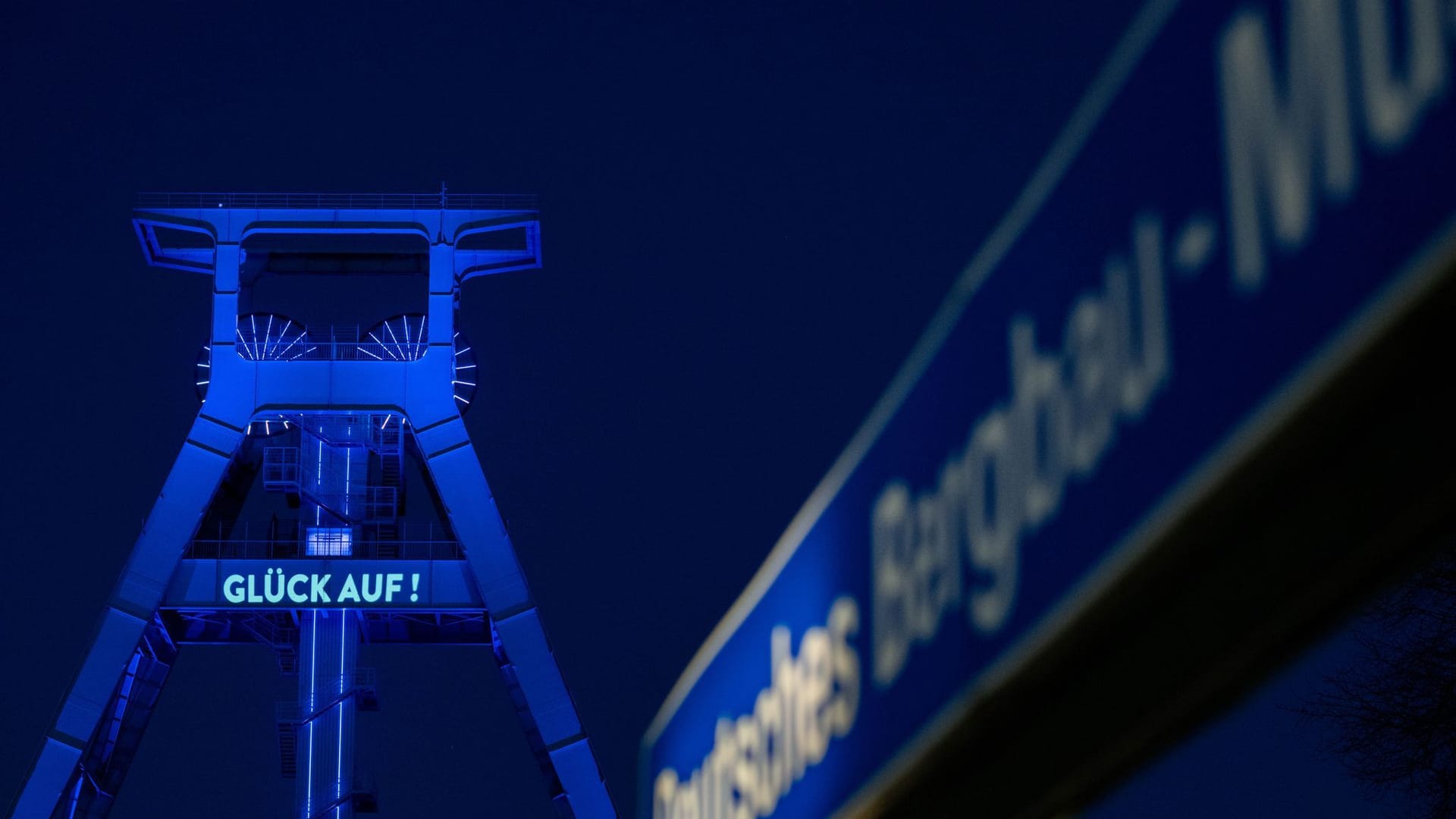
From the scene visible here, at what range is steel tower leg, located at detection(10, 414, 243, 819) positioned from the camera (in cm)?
2636

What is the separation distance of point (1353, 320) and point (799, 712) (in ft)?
12.6

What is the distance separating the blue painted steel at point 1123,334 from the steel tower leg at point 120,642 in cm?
2208

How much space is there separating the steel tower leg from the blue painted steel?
22.1 meters

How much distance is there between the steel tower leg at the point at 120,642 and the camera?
86.5 ft

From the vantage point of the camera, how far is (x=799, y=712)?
664cm

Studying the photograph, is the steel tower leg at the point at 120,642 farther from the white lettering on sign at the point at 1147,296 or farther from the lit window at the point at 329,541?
the white lettering on sign at the point at 1147,296

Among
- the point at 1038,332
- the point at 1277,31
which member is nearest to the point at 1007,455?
the point at 1038,332

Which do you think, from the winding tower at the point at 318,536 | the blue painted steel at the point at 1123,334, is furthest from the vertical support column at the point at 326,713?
the blue painted steel at the point at 1123,334

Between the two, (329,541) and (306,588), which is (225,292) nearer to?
(329,541)

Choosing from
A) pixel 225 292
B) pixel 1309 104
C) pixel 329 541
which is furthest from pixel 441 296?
pixel 1309 104

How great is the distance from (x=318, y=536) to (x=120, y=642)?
310 cm

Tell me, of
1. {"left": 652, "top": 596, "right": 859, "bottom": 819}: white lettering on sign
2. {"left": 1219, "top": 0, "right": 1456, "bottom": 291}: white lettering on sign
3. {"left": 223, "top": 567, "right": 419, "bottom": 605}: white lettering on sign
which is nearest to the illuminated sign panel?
{"left": 223, "top": 567, "right": 419, "bottom": 605}: white lettering on sign

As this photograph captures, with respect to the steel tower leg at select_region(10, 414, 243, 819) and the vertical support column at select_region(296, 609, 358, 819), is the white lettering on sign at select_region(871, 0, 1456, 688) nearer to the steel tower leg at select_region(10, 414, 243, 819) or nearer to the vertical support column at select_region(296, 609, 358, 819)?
the vertical support column at select_region(296, 609, 358, 819)

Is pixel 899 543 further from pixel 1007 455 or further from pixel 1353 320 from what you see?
pixel 1353 320
